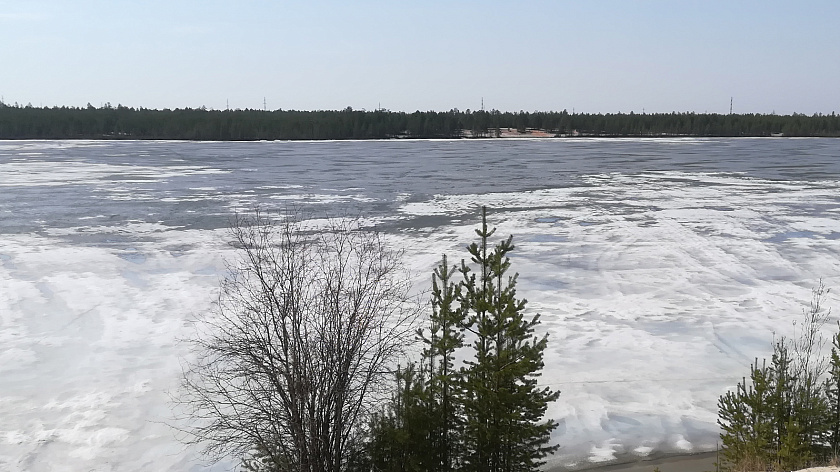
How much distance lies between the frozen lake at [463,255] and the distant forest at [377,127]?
2910 inches

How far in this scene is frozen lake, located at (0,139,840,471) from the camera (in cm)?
1225

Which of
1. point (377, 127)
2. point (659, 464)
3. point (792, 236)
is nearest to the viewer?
point (659, 464)

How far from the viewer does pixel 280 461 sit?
9.66 meters

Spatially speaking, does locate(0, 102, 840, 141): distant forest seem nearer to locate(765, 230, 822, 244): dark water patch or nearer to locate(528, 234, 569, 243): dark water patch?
locate(528, 234, 569, 243): dark water patch

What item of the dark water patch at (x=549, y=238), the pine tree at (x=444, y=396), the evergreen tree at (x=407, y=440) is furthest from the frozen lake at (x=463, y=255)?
the evergreen tree at (x=407, y=440)

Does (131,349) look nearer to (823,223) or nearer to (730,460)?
(730,460)

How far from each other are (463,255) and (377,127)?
10405 centimetres

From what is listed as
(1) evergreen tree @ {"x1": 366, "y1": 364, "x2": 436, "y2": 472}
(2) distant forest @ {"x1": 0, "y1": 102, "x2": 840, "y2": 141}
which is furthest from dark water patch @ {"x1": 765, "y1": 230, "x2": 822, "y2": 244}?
(2) distant forest @ {"x1": 0, "y1": 102, "x2": 840, "y2": 141}

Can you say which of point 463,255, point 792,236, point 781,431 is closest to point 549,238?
point 463,255

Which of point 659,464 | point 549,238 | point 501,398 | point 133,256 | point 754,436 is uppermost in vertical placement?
point 501,398

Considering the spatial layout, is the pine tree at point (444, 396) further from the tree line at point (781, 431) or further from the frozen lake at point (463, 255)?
the tree line at point (781, 431)

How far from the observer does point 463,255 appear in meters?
22.1

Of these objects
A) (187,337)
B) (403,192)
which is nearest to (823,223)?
(403,192)

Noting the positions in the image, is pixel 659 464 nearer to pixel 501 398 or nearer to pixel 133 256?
pixel 501 398
